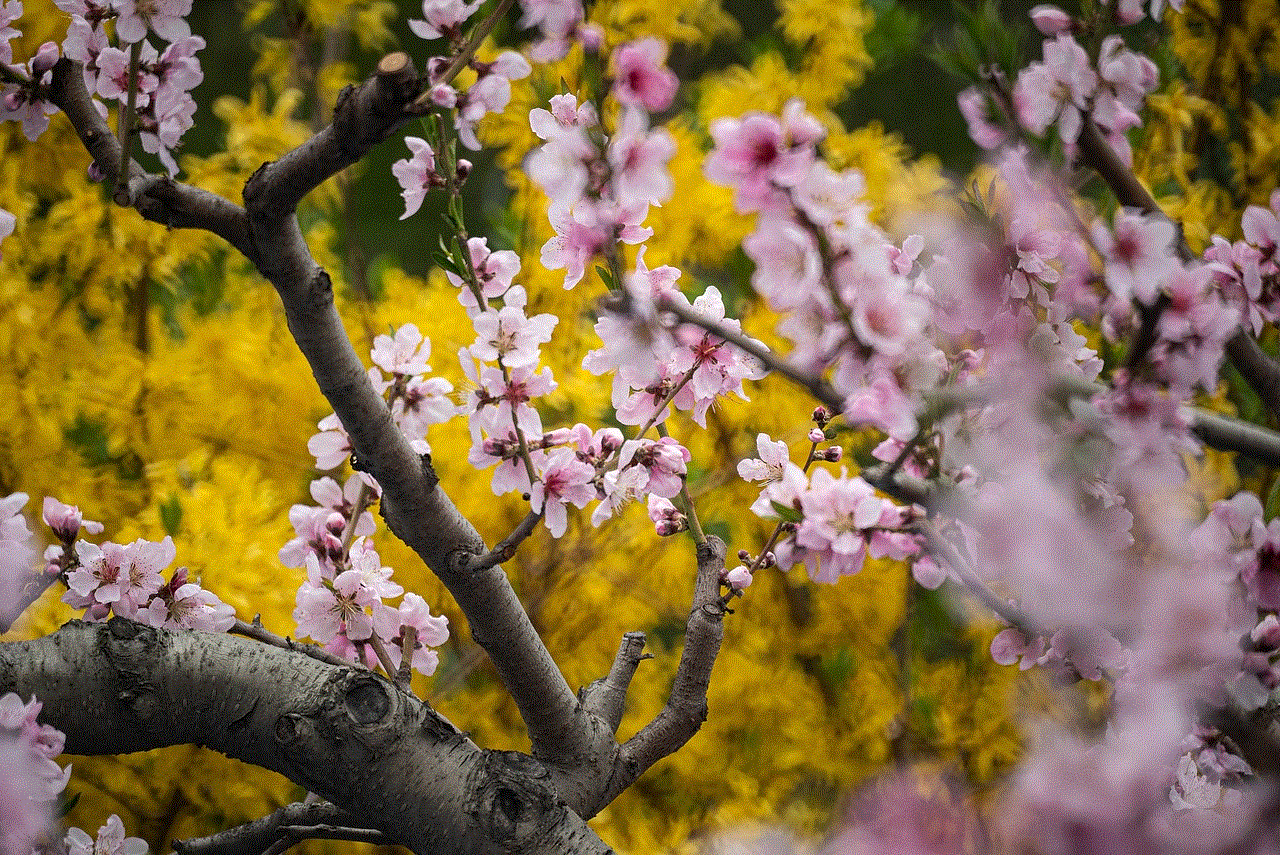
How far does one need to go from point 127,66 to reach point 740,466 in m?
0.48

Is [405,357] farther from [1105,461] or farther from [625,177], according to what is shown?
[1105,461]

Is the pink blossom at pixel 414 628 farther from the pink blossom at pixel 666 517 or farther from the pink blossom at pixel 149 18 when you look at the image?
the pink blossom at pixel 149 18

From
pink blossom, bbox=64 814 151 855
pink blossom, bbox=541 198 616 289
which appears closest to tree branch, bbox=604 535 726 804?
pink blossom, bbox=541 198 616 289

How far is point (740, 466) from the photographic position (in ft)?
2.01

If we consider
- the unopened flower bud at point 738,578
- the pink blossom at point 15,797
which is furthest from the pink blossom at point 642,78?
the pink blossom at point 15,797

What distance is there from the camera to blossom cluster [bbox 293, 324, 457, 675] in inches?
25.1

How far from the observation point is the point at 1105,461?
41 cm

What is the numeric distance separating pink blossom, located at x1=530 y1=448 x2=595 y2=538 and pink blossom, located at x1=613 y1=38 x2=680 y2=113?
21 centimetres

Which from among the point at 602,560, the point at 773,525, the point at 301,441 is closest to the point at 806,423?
the point at 773,525

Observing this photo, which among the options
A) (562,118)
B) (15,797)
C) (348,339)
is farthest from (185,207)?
(15,797)

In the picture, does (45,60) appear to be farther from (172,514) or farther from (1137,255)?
(1137,255)

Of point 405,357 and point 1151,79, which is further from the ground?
point 1151,79

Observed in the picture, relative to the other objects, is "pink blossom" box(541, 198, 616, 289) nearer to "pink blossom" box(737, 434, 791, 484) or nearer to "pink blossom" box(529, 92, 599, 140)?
"pink blossom" box(529, 92, 599, 140)

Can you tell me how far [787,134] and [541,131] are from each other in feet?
0.51
